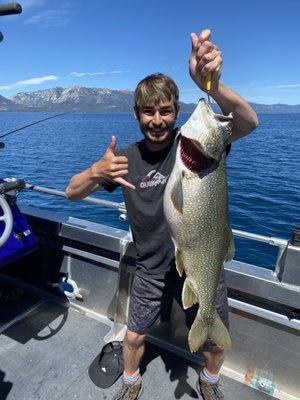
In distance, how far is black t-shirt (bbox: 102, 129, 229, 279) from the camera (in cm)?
275

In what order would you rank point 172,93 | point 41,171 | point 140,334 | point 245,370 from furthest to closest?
1. point 41,171
2. point 245,370
3. point 140,334
4. point 172,93

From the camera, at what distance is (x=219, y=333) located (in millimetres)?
2646

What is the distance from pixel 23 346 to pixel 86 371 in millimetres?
838

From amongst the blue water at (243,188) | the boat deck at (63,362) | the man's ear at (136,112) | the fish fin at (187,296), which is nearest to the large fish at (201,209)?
the fish fin at (187,296)

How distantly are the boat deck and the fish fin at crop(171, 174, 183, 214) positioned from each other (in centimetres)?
218

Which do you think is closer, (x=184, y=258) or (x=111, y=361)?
(x=184, y=258)

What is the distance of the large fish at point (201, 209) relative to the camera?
205 centimetres

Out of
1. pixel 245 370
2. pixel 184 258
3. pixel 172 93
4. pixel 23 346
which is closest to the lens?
pixel 184 258

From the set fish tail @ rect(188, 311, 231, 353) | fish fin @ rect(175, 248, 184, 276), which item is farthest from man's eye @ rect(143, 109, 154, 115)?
fish tail @ rect(188, 311, 231, 353)

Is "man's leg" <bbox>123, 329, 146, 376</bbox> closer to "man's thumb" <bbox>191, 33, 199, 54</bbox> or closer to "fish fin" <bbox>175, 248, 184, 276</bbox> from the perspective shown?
"fish fin" <bbox>175, 248, 184, 276</bbox>

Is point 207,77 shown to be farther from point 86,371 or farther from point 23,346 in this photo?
point 23,346

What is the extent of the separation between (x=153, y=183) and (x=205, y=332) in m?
1.20

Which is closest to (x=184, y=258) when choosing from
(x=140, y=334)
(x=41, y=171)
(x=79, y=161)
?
(x=140, y=334)

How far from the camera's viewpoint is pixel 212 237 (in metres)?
2.34
